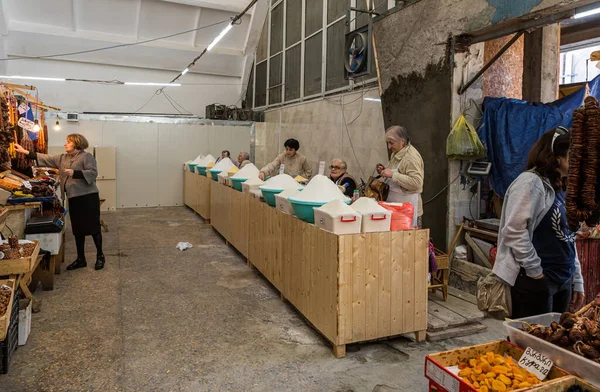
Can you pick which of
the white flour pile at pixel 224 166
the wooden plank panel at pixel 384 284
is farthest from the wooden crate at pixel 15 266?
the white flour pile at pixel 224 166

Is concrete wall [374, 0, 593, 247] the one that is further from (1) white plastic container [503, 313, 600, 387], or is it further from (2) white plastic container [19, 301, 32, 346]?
(2) white plastic container [19, 301, 32, 346]

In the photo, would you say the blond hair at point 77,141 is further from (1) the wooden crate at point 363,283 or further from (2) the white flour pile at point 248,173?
(1) the wooden crate at point 363,283

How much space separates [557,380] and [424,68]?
164 inches

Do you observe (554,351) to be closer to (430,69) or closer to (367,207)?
(367,207)

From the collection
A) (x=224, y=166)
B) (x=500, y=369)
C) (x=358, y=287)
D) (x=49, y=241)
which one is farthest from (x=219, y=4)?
(x=500, y=369)

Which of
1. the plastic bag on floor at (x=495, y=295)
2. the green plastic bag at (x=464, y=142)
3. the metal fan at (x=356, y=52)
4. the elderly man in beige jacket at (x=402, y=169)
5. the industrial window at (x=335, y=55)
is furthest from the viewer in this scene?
the industrial window at (x=335, y=55)

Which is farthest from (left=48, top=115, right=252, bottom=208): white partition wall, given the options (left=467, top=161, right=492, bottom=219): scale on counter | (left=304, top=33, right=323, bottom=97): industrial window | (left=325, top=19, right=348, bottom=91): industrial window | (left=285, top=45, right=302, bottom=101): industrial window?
(left=467, top=161, right=492, bottom=219): scale on counter

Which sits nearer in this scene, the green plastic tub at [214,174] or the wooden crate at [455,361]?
the wooden crate at [455,361]

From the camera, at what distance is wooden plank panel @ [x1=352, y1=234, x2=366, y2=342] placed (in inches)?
125

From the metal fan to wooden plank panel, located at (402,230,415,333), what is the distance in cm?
358

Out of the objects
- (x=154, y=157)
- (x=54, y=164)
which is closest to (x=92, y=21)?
(x=154, y=157)

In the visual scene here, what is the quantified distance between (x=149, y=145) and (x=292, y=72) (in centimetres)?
413

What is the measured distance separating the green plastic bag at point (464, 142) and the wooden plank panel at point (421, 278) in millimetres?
1637

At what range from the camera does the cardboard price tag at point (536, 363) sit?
181 centimetres
